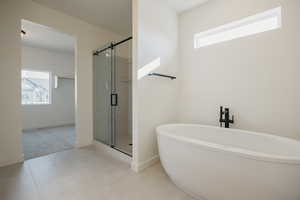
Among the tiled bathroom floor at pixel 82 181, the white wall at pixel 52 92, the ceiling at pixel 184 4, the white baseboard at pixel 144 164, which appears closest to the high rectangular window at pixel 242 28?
the ceiling at pixel 184 4

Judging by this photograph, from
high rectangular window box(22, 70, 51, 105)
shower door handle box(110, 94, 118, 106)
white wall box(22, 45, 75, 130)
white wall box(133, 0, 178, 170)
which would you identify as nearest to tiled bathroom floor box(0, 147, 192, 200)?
white wall box(133, 0, 178, 170)

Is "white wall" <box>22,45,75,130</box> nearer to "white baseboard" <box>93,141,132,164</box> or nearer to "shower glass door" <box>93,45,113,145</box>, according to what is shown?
"shower glass door" <box>93,45,113,145</box>

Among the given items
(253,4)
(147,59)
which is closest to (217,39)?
(253,4)

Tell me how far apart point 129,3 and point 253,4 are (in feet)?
6.02

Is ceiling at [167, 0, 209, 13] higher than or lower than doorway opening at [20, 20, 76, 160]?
higher

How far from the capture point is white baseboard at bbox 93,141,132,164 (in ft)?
6.72

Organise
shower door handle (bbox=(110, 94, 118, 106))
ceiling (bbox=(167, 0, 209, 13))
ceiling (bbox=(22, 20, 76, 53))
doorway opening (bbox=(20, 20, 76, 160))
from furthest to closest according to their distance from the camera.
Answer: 1. doorway opening (bbox=(20, 20, 76, 160))
2. ceiling (bbox=(22, 20, 76, 53))
3. shower door handle (bbox=(110, 94, 118, 106))
4. ceiling (bbox=(167, 0, 209, 13))

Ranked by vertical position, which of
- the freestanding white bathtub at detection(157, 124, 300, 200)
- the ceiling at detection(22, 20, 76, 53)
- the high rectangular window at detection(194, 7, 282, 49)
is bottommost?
the freestanding white bathtub at detection(157, 124, 300, 200)

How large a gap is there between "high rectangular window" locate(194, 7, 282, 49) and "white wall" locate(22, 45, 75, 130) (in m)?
4.47

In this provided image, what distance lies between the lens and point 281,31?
5.27 ft

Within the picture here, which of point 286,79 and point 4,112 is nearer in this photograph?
point 286,79

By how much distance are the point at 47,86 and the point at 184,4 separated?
4766 mm

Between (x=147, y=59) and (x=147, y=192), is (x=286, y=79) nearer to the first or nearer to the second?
(x=147, y=59)

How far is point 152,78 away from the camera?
1992 millimetres
